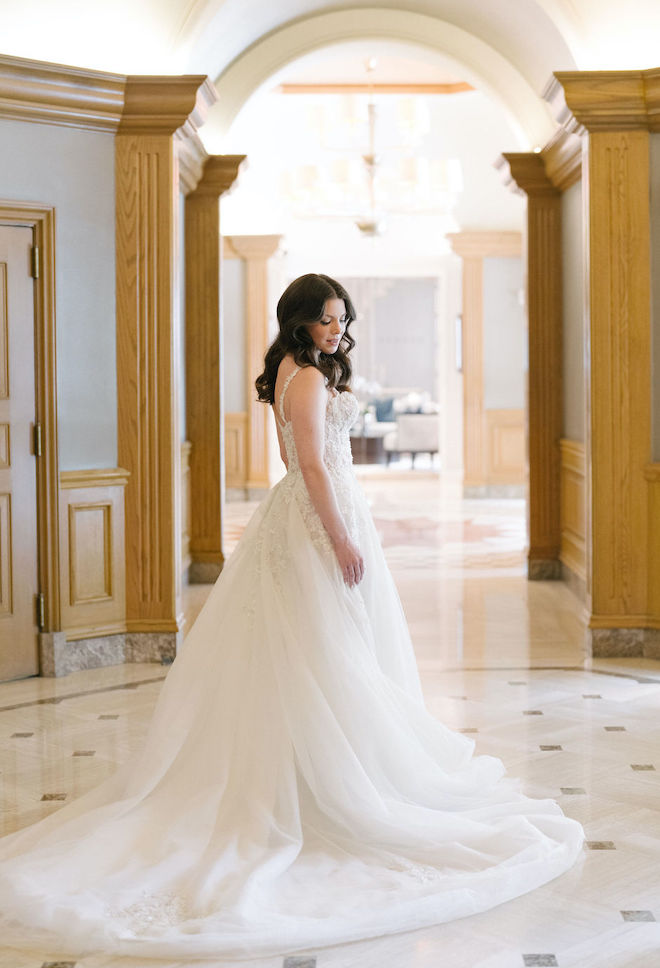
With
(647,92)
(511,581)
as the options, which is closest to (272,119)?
(511,581)

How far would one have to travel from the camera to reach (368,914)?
2762 millimetres

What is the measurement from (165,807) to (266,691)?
0.42 meters

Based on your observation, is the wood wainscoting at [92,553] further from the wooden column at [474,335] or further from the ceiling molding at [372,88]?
the wooden column at [474,335]

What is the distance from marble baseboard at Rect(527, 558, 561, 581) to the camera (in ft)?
27.2

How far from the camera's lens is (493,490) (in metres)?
14.1

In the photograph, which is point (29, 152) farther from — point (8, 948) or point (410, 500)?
point (410, 500)

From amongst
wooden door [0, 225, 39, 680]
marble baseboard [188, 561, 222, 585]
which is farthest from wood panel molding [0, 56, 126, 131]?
marble baseboard [188, 561, 222, 585]

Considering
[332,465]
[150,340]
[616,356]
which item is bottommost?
[332,465]

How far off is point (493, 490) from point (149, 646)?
8672 mm

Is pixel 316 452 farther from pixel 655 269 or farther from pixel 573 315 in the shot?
pixel 573 315

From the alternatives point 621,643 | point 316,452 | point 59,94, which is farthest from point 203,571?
point 316,452

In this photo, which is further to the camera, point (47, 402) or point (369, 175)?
point (369, 175)

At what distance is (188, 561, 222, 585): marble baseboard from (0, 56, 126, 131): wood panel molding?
340 cm

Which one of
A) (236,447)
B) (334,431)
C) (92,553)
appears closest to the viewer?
(334,431)
